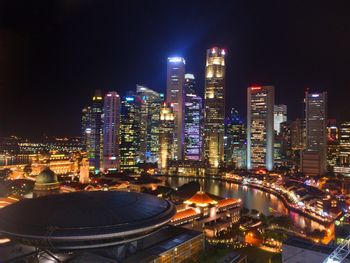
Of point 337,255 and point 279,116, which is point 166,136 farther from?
point 279,116

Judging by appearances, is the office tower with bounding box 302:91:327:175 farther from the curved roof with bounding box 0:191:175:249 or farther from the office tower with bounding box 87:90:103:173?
the curved roof with bounding box 0:191:175:249

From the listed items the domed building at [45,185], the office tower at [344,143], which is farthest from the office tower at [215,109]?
the domed building at [45,185]

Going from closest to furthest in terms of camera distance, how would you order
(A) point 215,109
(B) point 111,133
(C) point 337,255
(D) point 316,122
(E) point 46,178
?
(C) point 337,255
(E) point 46,178
(D) point 316,122
(B) point 111,133
(A) point 215,109

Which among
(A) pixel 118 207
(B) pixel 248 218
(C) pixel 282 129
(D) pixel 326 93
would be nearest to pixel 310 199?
(B) pixel 248 218

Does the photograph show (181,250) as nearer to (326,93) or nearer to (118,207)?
(118,207)

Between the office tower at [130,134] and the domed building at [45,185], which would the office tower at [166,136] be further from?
the domed building at [45,185]

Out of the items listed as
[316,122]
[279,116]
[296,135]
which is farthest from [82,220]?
[279,116]

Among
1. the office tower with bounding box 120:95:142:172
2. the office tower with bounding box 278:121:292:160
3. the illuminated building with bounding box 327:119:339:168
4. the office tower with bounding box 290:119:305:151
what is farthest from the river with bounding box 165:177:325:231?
the office tower with bounding box 290:119:305:151
